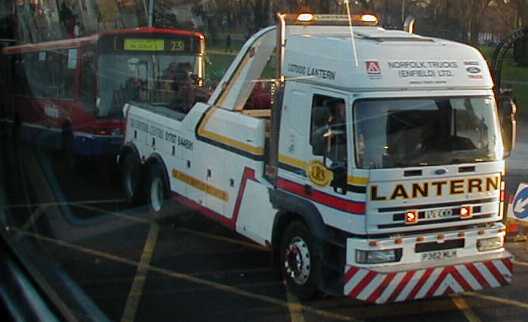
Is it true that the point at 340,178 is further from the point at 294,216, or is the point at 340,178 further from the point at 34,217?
the point at 34,217

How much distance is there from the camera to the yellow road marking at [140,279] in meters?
4.94

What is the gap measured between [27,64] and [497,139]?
740 cm

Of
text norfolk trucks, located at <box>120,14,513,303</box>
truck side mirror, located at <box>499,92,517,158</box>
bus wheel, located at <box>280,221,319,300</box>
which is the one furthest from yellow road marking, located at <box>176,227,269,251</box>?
truck side mirror, located at <box>499,92,517,158</box>

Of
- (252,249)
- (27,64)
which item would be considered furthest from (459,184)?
(27,64)

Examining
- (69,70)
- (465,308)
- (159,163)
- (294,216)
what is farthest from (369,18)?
(69,70)

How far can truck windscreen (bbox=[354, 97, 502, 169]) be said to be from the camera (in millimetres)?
4871

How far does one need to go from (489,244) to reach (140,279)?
8.82ft

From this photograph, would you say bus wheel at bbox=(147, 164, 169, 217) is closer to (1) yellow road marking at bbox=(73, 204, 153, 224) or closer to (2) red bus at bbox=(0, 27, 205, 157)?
(1) yellow road marking at bbox=(73, 204, 153, 224)

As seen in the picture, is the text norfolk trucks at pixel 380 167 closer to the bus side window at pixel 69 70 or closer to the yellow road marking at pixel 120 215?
the yellow road marking at pixel 120 215

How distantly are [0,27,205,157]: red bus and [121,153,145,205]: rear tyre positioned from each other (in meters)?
0.71

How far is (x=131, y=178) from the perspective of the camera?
27.6 feet

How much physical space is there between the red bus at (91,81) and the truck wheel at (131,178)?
2.34 ft

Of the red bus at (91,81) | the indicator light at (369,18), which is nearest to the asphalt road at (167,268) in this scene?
the red bus at (91,81)

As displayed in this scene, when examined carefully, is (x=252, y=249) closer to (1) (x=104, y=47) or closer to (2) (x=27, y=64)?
(1) (x=104, y=47)
